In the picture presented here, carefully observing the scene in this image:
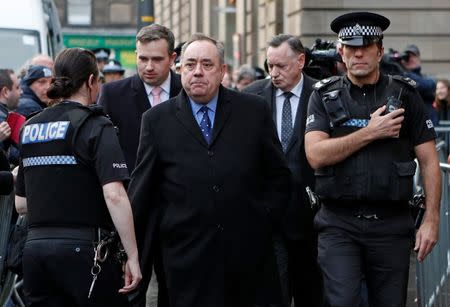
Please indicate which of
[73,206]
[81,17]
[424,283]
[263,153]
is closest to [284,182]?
[263,153]

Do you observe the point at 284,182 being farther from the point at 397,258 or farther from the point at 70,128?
the point at 70,128

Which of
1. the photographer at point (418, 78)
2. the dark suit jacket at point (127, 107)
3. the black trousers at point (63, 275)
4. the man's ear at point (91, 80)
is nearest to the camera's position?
the black trousers at point (63, 275)

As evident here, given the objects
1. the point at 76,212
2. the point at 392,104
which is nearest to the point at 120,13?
the point at 392,104

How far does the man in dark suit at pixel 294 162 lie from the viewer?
25.4 ft

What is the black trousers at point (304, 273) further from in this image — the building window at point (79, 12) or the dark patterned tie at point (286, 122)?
the building window at point (79, 12)

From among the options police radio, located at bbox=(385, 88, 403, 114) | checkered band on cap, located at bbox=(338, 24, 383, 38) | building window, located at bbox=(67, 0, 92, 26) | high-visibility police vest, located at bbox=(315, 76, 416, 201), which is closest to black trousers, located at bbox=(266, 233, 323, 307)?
high-visibility police vest, located at bbox=(315, 76, 416, 201)

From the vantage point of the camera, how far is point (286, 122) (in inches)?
311

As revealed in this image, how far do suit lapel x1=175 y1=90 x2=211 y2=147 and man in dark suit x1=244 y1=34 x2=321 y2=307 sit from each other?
150 centimetres

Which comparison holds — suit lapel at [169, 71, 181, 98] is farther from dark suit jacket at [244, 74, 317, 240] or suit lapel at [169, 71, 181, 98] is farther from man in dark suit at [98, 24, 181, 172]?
dark suit jacket at [244, 74, 317, 240]

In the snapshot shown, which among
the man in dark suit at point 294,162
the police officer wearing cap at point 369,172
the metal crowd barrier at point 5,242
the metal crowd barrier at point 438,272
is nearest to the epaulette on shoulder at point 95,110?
the police officer wearing cap at point 369,172

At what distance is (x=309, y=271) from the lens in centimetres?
804

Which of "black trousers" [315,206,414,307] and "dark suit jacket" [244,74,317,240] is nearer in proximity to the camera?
"black trousers" [315,206,414,307]

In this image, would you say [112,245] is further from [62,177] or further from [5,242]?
[5,242]

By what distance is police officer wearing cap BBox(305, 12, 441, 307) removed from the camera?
21.1ft
